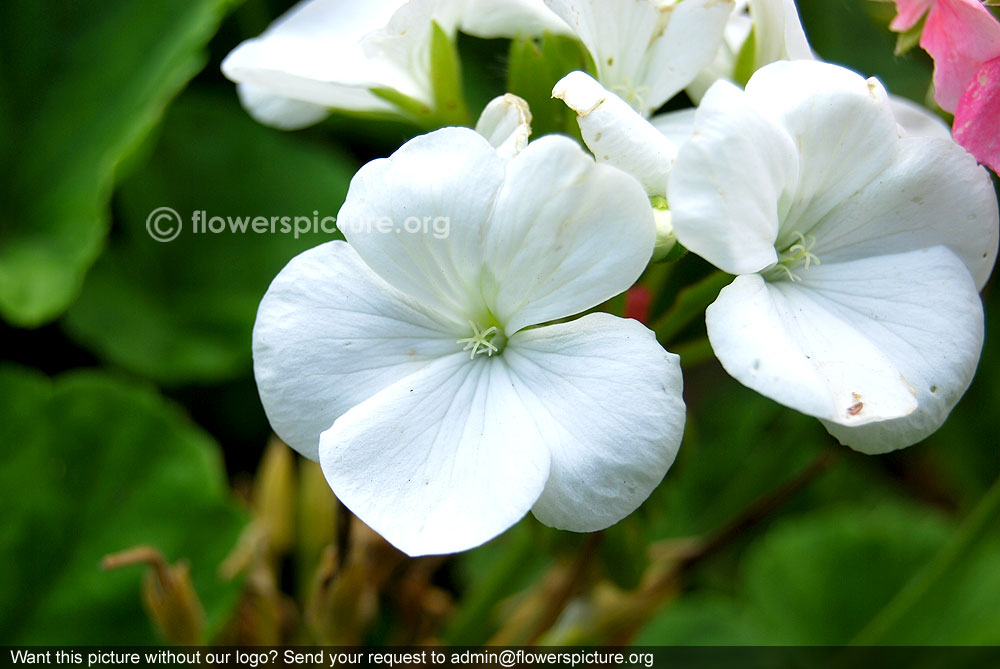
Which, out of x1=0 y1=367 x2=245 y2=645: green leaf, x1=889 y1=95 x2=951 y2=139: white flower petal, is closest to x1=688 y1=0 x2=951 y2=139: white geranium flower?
x1=889 y1=95 x2=951 y2=139: white flower petal

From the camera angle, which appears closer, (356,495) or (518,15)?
(356,495)

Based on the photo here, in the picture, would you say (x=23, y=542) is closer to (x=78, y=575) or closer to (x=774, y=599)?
(x=78, y=575)

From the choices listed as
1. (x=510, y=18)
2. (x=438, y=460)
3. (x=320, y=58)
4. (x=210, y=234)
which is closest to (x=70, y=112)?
(x=210, y=234)

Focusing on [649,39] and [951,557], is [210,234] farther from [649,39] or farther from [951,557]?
[951,557]

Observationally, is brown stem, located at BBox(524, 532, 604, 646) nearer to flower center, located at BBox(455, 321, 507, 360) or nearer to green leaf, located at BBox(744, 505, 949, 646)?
flower center, located at BBox(455, 321, 507, 360)

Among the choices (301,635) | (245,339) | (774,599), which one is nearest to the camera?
(301,635)

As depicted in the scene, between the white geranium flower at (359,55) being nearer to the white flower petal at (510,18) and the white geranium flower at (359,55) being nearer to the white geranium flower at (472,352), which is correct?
the white flower petal at (510,18)

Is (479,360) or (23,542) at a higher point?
(479,360)

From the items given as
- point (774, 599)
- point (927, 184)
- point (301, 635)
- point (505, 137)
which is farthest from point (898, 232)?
point (774, 599)
